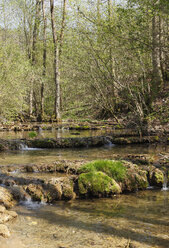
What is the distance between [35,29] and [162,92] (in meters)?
15.5

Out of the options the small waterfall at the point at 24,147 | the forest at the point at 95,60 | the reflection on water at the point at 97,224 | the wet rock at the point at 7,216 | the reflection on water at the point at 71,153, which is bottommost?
the reflection on water at the point at 97,224

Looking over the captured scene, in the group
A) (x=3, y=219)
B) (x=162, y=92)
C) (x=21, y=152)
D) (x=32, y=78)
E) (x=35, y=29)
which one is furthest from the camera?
(x=35, y=29)

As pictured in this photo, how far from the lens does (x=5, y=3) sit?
2533 centimetres

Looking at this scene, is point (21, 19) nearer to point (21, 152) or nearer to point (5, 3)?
point (5, 3)

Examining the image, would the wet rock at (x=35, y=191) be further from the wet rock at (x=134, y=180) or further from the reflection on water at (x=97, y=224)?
the wet rock at (x=134, y=180)

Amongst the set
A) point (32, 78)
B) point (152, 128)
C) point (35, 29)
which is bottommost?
point (152, 128)

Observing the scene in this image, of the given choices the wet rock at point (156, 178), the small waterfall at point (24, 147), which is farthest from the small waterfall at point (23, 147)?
the wet rock at point (156, 178)

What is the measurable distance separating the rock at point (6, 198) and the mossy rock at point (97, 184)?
164 centimetres

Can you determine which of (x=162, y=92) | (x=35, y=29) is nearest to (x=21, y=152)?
(x=162, y=92)

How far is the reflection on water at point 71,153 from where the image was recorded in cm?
1002

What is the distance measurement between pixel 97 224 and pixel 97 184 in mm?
1732

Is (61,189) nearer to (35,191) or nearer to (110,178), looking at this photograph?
(35,191)

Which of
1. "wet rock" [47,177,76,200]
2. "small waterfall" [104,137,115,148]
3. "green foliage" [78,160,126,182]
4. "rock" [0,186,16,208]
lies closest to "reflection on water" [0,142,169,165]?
"small waterfall" [104,137,115,148]

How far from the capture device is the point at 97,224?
4.86 m
